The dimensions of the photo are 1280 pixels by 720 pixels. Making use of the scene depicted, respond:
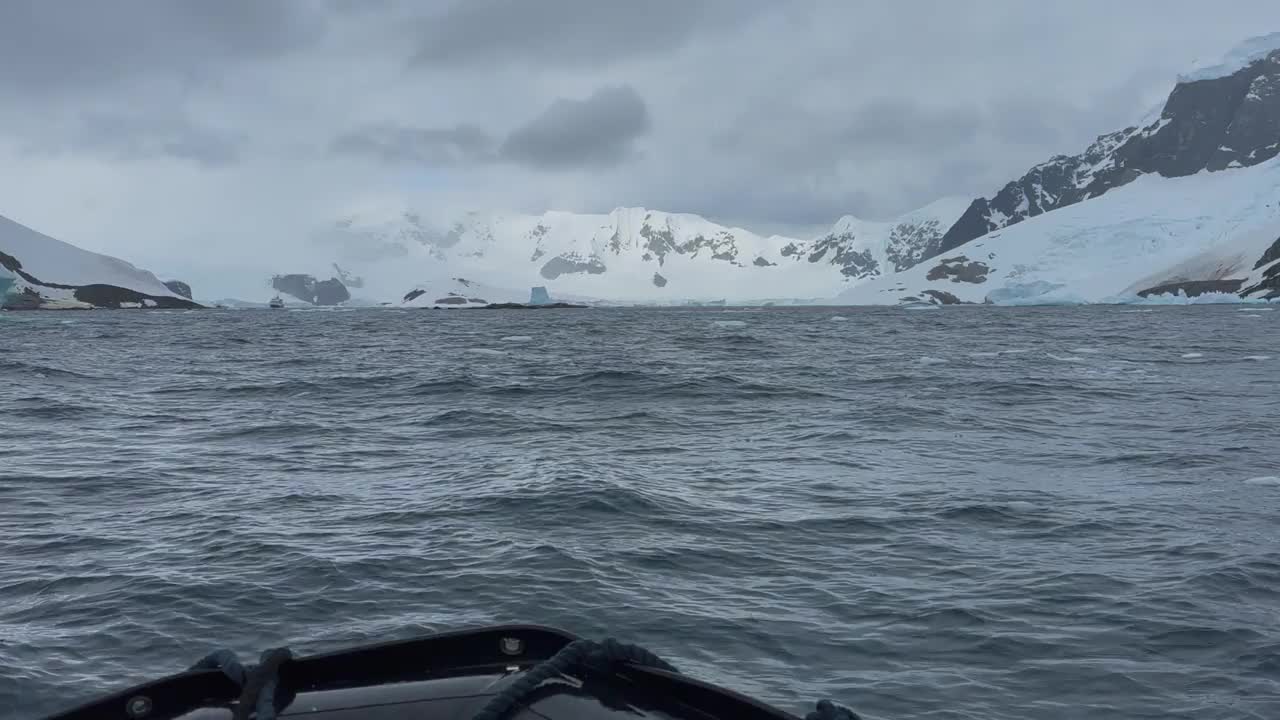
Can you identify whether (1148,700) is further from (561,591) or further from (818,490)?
(818,490)

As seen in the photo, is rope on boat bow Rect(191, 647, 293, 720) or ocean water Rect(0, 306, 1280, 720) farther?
ocean water Rect(0, 306, 1280, 720)

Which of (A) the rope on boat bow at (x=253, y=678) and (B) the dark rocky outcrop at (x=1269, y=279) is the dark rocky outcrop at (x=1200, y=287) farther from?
(A) the rope on boat bow at (x=253, y=678)

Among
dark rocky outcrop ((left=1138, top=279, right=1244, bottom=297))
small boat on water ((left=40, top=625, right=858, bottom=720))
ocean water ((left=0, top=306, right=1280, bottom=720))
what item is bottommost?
ocean water ((left=0, top=306, right=1280, bottom=720))

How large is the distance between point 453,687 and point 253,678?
949 mm

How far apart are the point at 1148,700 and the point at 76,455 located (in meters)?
18.5

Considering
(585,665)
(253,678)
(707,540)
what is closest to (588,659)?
(585,665)

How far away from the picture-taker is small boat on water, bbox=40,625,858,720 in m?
4.31

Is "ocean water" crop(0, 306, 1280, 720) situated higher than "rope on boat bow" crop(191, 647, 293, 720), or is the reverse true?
"rope on boat bow" crop(191, 647, 293, 720)

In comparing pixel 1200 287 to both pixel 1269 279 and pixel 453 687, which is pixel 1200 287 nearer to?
pixel 1269 279

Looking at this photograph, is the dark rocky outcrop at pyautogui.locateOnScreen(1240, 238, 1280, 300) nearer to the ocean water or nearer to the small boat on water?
the ocean water

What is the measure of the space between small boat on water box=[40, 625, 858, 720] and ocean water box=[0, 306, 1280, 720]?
309 centimetres

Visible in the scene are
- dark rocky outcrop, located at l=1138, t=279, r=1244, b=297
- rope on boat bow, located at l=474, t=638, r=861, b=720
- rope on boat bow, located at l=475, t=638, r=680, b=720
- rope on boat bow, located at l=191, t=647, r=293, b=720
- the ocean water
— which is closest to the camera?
rope on boat bow, located at l=474, t=638, r=861, b=720

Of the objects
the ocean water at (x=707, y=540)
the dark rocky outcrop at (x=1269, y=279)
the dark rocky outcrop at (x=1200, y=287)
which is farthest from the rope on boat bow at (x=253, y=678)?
the dark rocky outcrop at (x=1200, y=287)

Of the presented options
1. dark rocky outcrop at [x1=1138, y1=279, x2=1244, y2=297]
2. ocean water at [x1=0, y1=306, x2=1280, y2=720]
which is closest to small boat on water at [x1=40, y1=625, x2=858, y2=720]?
ocean water at [x1=0, y1=306, x2=1280, y2=720]
